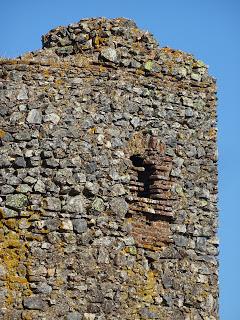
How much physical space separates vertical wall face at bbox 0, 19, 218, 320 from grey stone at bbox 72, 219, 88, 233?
16 mm

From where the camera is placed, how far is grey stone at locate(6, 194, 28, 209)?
14.5 m

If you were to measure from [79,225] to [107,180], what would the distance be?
0.85 m

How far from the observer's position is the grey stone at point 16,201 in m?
14.5

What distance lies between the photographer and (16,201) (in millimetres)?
14508

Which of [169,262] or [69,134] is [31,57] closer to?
[69,134]

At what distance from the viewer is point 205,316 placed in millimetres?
15352

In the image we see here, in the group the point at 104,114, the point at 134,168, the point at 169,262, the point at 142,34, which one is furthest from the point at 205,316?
the point at 142,34

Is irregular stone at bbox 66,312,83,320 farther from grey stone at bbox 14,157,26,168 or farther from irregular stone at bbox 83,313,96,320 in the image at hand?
grey stone at bbox 14,157,26,168

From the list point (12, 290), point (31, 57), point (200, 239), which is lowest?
point (12, 290)

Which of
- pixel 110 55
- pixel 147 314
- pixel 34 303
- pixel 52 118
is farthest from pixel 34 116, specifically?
pixel 147 314

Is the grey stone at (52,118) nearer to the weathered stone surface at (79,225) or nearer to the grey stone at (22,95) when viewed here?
the grey stone at (22,95)

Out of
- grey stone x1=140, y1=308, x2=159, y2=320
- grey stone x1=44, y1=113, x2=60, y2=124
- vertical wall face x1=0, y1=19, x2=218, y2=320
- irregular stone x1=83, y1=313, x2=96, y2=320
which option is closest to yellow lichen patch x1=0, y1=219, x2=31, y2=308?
vertical wall face x1=0, y1=19, x2=218, y2=320

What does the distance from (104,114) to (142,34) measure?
5.38 feet

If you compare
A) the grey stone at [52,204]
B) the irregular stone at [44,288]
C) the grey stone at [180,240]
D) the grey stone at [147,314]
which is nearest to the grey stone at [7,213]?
the grey stone at [52,204]
